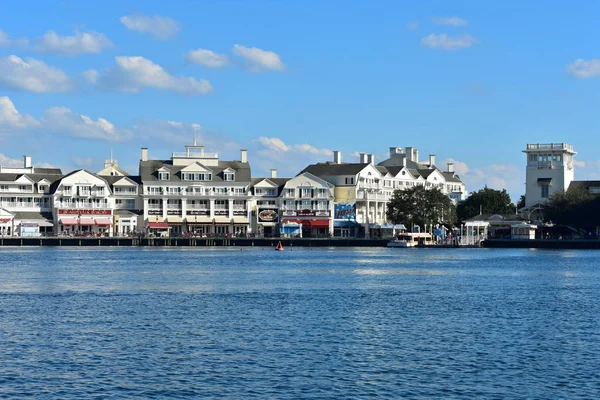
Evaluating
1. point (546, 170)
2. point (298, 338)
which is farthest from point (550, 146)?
point (298, 338)

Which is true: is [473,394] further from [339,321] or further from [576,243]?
[576,243]

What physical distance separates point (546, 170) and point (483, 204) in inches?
592

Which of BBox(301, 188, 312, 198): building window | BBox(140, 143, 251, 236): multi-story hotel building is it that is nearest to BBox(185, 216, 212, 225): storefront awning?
BBox(140, 143, 251, 236): multi-story hotel building

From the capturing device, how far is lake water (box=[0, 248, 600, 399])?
3105cm

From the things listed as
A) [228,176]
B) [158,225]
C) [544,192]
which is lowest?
[158,225]

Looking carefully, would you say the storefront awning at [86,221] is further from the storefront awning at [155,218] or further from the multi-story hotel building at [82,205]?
the storefront awning at [155,218]

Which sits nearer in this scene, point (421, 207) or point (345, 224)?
point (421, 207)

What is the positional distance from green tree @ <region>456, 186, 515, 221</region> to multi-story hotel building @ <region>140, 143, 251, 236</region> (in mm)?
38379

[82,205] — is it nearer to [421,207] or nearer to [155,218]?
[155,218]

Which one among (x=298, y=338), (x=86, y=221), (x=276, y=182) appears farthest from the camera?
(x=276, y=182)

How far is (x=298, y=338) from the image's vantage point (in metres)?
40.2

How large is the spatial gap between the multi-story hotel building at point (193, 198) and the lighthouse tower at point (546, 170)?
4474 cm

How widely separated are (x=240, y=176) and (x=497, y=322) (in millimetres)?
121653

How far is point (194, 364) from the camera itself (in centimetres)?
3441
